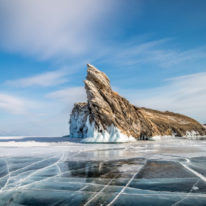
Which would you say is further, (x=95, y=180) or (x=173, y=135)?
(x=173, y=135)

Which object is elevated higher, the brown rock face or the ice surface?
the brown rock face

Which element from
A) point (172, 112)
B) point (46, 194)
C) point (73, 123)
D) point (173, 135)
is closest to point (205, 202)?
point (46, 194)

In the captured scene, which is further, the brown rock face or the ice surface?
the brown rock face

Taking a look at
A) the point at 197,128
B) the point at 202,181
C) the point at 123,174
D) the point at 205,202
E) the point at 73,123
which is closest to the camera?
the point at 205,202

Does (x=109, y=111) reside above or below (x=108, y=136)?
above

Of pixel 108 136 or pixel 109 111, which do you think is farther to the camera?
pixel 109 111

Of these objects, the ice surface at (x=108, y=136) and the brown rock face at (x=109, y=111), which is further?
the brown rock face at (x=109, y=111)

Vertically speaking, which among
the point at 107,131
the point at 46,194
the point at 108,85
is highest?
the point at 108,85

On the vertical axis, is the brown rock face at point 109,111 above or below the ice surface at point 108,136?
above

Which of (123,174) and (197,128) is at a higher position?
(197,128)

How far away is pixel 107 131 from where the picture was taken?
127 feet

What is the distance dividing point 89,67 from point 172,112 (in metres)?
78.3

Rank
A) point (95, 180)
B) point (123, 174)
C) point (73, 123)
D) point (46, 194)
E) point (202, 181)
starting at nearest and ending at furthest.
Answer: point (46, 194), point (202, 181), point (95, 180), point (123, 174), point (73, 123)

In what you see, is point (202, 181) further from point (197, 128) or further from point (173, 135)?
point (197, 128)
